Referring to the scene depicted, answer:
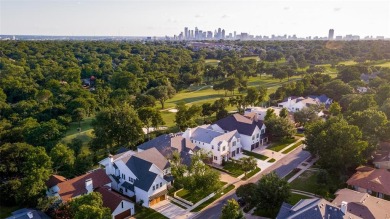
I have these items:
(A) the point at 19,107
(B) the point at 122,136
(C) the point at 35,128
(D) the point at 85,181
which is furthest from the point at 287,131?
(A) the point at 19,107

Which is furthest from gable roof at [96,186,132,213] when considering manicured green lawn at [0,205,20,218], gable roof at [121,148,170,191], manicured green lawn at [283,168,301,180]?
Answer: manicured green lawn at [283,168,301,180]

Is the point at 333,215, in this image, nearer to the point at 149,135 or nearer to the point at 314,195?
the point at 314,195

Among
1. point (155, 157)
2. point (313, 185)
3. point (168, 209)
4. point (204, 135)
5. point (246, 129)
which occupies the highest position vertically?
point (246, 129)

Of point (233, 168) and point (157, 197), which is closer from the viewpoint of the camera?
point (157, 197)

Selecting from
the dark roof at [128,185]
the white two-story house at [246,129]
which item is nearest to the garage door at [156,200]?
the dark roof at [128,185]

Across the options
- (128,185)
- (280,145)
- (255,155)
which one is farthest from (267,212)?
(280,145)

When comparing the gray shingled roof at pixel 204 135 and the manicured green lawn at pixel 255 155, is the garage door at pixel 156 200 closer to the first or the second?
the gray shingled roof at pixel 204 135

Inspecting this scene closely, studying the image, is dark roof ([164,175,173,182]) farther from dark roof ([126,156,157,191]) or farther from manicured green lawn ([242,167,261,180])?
manicured green lawn ([242,167,261,180])

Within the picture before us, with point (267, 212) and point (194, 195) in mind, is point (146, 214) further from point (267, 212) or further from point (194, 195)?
point (267, 212)
